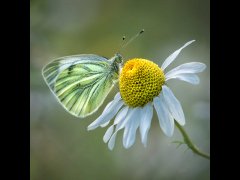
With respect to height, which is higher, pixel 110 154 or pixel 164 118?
pixel 164 118

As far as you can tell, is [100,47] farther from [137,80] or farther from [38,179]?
[137,80]

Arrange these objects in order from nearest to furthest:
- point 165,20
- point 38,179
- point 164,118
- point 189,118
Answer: point 164,118 → point 189,118 → point 38,179 → point 165,20

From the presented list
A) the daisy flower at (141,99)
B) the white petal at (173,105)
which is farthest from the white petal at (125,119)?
the white petal at (173,105)

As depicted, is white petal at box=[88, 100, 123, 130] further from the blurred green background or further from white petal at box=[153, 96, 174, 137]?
the blurred green background

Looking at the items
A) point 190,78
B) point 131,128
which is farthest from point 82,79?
point 190,78

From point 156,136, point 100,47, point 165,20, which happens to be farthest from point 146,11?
point 156,136

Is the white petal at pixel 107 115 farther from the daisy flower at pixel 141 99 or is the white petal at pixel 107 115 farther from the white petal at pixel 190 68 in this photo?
the white petal at pixel 190 68

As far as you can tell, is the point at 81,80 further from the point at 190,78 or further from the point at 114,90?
the point at 190,78
